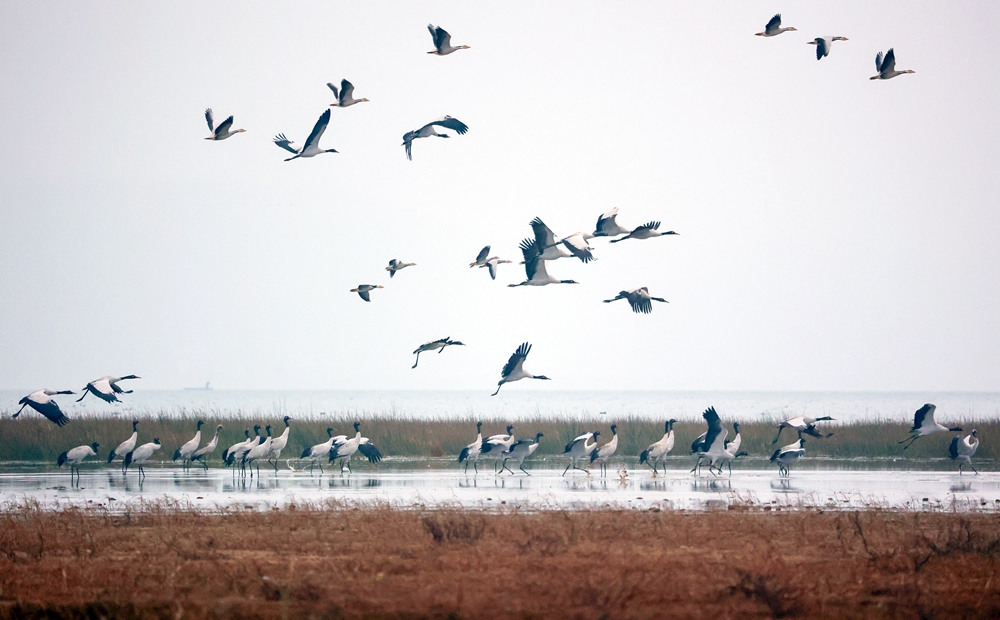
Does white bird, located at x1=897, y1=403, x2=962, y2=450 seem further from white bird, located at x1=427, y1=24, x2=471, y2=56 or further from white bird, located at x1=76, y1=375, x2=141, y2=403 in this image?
white bird, located at x1=76, y1=375, x2=141, y2=403

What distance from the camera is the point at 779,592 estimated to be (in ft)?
29.8

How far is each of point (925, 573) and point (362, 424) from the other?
81.7 feet

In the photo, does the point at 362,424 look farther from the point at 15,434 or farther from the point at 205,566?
the point at 205,566

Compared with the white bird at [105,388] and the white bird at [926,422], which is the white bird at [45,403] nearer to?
the white bird at [105,388]

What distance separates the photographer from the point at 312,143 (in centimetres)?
1831

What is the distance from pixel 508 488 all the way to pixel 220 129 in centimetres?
895

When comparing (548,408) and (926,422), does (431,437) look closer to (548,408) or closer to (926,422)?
(926,422)

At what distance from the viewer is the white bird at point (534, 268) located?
1875 cm

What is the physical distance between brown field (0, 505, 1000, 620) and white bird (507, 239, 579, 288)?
18.5ft

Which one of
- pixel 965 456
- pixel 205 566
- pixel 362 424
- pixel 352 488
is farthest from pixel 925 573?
pixel 362 424

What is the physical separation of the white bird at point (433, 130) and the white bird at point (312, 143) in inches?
57.4

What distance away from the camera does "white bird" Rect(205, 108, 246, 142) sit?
19.0 meters

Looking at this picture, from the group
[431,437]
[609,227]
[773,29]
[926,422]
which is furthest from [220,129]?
[926,422]

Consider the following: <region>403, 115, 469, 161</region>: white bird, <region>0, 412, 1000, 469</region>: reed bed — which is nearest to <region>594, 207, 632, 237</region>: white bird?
<region>403, 115, 469, 161</region>: white bird
